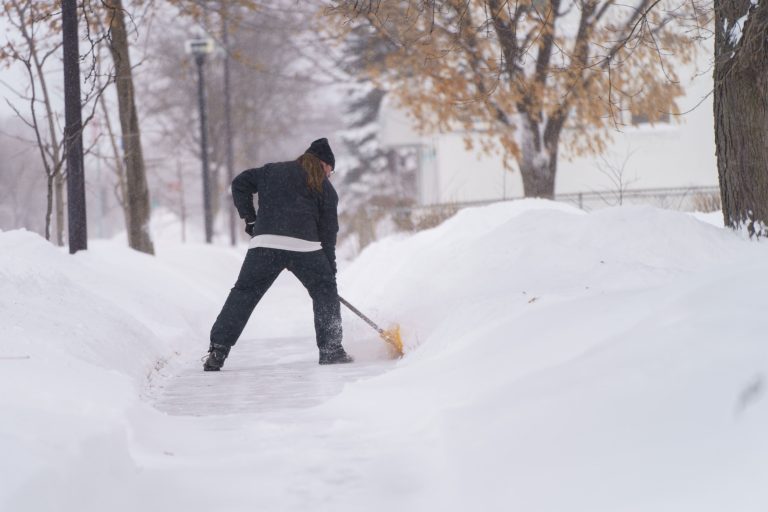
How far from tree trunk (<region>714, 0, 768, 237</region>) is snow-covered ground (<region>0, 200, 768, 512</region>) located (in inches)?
19.2

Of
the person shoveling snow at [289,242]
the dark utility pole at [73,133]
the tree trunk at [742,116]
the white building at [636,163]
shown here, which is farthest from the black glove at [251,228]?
the white building at [636,163]

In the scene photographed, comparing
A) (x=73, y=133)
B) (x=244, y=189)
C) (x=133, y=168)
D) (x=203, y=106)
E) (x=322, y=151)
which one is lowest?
(x=244, y=189)

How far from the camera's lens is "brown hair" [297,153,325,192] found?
28.6 feet

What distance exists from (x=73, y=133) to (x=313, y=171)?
4.33 meters

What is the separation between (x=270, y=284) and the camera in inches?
344

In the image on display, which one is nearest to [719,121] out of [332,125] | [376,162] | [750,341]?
[750,341]

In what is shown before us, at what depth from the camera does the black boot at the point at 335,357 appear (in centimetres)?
888

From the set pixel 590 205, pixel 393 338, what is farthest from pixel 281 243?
pixel 590 205

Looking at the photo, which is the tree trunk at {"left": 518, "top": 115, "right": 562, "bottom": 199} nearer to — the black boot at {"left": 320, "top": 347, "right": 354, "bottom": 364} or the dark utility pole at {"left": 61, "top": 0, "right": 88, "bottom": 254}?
the dark utility pole at {"left": 61, "top": 0, "right": 88, "bottom": 254}

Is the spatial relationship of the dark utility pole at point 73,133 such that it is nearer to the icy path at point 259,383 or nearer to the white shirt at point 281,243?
the icy path at point 259,383

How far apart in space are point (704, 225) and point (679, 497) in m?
6.18

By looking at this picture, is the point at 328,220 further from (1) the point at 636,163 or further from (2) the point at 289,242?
(1) the point at 636,163

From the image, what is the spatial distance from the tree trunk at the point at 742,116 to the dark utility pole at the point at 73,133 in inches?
261

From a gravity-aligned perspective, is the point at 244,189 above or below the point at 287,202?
above
